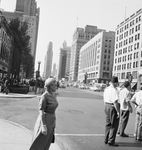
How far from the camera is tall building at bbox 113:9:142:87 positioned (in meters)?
61.1

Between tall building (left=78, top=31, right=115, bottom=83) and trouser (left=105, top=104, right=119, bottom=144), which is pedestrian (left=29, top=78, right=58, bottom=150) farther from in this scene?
tall building (left=78, top=31, right=115, bottom=83)

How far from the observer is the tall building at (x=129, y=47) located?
6113 centimetres

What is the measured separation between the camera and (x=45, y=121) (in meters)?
3.67

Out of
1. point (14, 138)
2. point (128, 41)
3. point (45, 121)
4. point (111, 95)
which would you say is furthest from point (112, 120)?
point (128, 41)

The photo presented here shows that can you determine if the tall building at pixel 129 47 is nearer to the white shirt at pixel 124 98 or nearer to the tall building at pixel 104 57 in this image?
the tall building at pixel 104 57

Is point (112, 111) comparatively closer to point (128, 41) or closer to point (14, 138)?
point (14, 138)

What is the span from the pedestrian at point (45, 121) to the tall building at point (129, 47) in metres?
57.5

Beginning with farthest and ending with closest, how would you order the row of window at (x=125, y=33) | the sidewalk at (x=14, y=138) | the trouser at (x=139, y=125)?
the row of window at (x=125, y=33)
the trouser at (x=139, y=125)
the sidewalk at (x=14, y=138)

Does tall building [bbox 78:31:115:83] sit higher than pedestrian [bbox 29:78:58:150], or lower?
higher

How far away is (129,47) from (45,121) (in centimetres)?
6790

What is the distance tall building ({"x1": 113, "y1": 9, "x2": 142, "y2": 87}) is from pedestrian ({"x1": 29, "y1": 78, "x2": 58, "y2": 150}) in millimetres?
57469

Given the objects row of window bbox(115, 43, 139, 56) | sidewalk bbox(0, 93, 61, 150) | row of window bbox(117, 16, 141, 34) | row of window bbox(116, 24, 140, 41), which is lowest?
sidewalk bbox(0, 93, 61, 150)

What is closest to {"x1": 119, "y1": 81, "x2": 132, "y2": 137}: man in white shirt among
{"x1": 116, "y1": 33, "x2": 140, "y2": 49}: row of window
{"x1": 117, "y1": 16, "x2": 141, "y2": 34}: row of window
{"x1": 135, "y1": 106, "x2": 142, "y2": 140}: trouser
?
{"x1": 135, "y1": 106, "x2": 142, "y2": 140}: trouser

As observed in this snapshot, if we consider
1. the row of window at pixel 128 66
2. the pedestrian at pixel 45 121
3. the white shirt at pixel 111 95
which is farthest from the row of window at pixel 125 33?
the pedestrian at pixel 45 121
